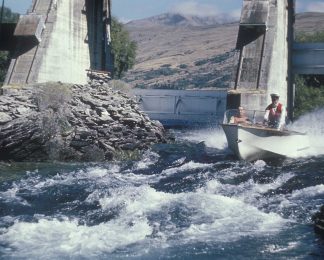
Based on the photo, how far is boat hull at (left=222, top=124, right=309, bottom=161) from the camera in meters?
21.6

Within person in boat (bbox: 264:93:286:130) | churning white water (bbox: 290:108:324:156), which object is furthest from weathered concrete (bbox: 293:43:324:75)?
person in boat (bbox: 264:93:286:130)

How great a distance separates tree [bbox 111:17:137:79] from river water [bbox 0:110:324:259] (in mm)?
37307

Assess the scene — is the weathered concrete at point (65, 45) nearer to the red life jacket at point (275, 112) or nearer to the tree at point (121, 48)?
the red life jacket at point (275, 112)

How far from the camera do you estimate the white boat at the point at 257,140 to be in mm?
21656

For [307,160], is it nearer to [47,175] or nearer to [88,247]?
[47,175]

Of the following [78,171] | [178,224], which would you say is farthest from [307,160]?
[178,224]

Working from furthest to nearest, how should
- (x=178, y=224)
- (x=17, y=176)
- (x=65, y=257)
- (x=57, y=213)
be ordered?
(x=17, y=176), (x=57, y=213), (x=178, y=224), (x=65, y=257)

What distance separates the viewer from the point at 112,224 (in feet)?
44.8

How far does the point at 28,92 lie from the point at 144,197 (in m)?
→ 11.3

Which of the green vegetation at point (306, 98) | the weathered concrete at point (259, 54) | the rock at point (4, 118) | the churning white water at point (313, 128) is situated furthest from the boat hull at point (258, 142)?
the green vegetation at point (306, 98)

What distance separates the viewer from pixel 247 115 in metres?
24.4

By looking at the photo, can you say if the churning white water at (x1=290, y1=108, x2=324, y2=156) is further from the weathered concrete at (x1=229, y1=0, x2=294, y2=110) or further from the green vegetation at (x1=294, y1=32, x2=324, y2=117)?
the weathered concrete at (x1=229, y1=0, x2=294, y2=110)

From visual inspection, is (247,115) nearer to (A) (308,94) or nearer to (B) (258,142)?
(B) (258,142)

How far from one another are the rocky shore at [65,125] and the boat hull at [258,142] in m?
5.39
